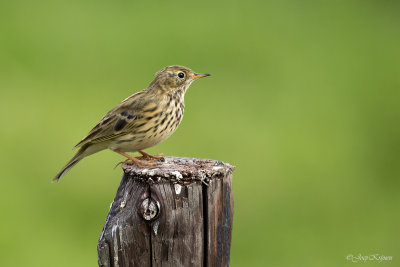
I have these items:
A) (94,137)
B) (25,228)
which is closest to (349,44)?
(25,228)

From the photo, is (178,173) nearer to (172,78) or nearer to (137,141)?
(137,141)

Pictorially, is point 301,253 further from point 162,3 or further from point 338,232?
point 162,3

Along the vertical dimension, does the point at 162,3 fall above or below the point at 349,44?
above

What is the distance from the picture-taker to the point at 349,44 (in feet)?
76.8

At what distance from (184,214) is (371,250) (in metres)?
8.63

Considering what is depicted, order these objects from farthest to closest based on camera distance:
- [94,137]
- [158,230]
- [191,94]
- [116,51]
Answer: [116,51]
[191,94]
[94,137]
[158,230]

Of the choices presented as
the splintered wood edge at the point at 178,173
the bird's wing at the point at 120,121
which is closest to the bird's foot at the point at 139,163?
the splintered wood edge at the point at 178,173

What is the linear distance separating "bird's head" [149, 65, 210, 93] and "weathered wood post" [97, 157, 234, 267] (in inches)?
99.1

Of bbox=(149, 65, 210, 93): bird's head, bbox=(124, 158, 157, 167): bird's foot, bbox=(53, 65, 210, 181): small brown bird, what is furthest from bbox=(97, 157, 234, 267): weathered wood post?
bbox=(149, 65, 210, 93): bird's head

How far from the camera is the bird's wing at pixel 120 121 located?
27.8 ft

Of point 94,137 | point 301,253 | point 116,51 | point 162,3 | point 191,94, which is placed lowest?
point 301,253

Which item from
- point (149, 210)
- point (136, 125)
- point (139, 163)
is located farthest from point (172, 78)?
point (149, 210)

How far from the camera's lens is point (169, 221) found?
6.29 m

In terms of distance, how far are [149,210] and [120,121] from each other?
2392mm
